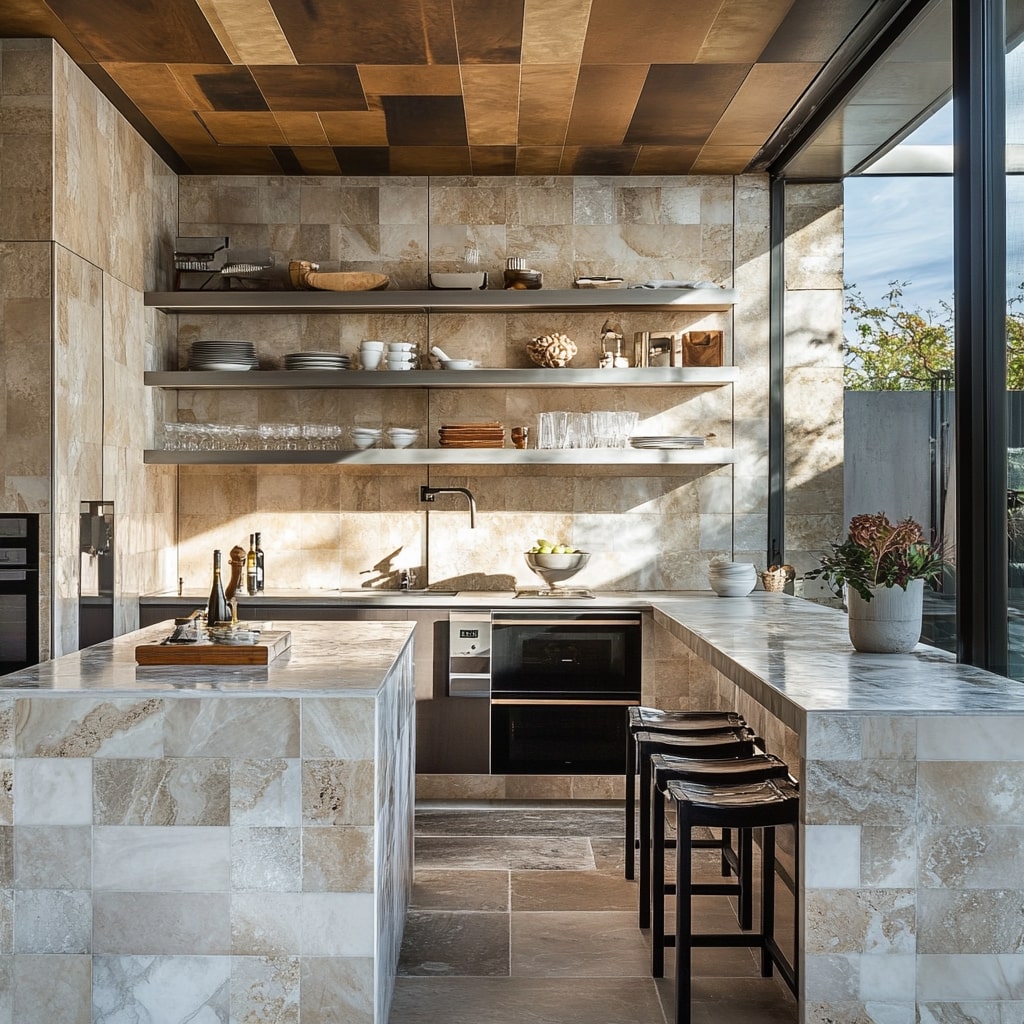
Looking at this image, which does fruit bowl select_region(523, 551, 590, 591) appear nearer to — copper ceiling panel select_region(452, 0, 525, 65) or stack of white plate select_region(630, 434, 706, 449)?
stack of white plate select_region(630, 434, 706, 449)

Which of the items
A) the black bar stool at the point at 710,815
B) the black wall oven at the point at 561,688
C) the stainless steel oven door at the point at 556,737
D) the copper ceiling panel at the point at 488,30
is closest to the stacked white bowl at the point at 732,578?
the black wall oven at the point at 561,688

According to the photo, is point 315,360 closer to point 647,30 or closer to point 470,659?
point 470,659

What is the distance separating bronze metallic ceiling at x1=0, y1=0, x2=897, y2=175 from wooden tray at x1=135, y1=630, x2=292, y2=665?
2308mm

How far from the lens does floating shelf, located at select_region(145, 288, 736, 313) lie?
5.27m

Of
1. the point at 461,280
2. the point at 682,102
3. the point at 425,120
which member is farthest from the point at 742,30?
the point at 461,280

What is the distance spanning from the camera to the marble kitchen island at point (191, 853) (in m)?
2.43

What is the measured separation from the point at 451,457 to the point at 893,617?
8.34 ft

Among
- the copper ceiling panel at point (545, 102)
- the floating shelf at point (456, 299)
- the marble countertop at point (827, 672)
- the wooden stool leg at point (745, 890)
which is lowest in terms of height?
the wooden stool leg at point (745, 890)

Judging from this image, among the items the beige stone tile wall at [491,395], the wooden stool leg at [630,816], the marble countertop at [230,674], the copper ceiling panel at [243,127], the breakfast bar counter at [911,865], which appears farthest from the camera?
the beige stone tile wall at [491,395]

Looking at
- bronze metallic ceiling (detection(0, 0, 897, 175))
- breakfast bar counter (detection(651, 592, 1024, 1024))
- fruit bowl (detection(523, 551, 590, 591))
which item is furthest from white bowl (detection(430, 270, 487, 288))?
breakfast bar counter (detection(651, 592, 1024, 1024))

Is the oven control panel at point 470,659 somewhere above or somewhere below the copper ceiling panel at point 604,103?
below

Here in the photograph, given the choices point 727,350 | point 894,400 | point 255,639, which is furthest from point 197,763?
point 727,350

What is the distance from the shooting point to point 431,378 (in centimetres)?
524

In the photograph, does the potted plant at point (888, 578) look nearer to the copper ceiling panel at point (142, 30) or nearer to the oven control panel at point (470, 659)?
the oven control panel at point (470, 659)
